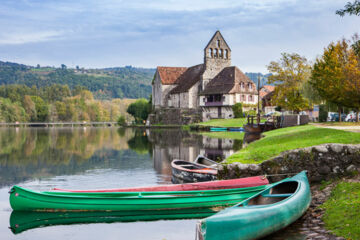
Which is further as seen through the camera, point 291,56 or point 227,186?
point 291,56

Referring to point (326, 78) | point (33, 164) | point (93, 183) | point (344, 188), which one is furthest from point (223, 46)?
point (344, 188)

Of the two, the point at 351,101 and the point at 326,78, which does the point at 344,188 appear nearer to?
the point at 351,101

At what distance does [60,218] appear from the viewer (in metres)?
14.0

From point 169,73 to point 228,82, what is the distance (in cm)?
2256

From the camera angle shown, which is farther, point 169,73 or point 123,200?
point 169,73

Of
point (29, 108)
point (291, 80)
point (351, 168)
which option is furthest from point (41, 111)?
point (351, 168)

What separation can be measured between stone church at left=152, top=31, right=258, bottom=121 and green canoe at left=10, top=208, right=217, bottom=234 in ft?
223

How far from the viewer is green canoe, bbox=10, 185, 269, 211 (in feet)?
46.4

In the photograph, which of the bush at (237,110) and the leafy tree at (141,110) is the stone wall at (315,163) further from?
the leafy tree at (141,110)

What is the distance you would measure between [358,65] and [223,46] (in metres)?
55.1

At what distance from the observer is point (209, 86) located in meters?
88.4

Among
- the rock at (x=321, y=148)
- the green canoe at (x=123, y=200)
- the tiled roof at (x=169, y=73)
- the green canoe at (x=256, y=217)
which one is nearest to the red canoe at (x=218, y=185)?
the green canoe at (x=123, y=200)

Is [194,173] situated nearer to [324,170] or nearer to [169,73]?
[324,170]

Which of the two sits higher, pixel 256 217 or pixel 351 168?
pixel 351 168
